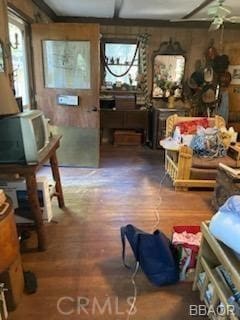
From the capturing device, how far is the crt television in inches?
72.4

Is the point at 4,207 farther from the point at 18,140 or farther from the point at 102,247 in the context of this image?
the point at 102,247

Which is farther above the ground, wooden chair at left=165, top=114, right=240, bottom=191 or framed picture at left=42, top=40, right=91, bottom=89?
framed picture at left=42, top=40, right=91, bottom=89

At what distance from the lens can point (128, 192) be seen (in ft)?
10.7

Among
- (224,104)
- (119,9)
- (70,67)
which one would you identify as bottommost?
(224,104)

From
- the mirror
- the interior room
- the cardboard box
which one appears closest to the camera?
the interior room

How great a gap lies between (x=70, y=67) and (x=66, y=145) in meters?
1.10

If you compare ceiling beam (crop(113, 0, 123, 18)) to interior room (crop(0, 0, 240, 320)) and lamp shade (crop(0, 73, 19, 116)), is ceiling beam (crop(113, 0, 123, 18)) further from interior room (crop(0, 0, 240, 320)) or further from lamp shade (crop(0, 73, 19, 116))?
lamp shade (crop(0, 73, 19, 116))

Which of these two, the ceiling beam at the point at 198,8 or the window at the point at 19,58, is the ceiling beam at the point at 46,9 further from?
the ceiling beam at the point at 198,8

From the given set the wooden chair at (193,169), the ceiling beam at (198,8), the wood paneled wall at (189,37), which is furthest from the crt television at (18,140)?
the wood paneled wall at (189,37)

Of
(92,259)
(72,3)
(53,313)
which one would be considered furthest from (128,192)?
(72,3)

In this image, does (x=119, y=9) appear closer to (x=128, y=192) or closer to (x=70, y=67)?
(x=70, y=67)

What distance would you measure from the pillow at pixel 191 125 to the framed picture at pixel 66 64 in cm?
138

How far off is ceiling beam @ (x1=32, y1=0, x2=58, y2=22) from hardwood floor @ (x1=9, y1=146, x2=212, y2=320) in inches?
90.2

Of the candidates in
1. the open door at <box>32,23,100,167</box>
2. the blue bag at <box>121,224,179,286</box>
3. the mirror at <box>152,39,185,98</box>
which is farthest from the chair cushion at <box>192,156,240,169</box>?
the mirror at <box>152,39,185,98</box>
